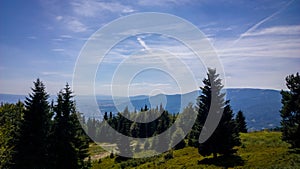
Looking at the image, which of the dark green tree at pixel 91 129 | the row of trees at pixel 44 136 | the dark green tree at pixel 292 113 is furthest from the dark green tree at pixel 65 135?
the dark green tree at pixel 91 129

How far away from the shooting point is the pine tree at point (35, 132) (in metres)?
31.1

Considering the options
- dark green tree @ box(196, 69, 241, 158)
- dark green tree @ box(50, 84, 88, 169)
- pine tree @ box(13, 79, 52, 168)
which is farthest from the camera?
dark green tree @ box(196, 69, 241, 158)

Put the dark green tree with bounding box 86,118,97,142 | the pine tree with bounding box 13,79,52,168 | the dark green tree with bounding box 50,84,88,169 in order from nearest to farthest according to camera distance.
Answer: the pine tree with bounding box 13,79,52,168, the dark green tree with bounding box 50,84,88,169, the dark green tree with bounding box 86,118,97,142

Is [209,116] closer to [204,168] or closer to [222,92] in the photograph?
[222,92]

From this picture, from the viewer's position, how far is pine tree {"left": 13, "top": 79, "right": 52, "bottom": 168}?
31.1 m

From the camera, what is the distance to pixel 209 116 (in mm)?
38594

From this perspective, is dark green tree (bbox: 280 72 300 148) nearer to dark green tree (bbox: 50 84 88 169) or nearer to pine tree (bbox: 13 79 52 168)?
dark green tree (bbox: 50 84 88 169)

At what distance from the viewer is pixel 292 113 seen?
34438mm

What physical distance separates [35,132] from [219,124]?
23982mm

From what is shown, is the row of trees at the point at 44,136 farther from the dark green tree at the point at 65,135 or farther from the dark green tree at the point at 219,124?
the dark green tree at the point at 219,124

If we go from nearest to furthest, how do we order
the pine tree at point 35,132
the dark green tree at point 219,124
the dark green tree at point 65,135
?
the pine tree at point 35,132, the dark green tree at point 65,135, the dark green tree at point 219,124

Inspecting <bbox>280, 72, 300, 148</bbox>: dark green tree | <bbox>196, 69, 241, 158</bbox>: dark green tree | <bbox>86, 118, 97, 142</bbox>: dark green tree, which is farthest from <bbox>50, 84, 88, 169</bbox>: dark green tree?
<bbox>86, 118, 97, 142</bbox>: dark green tree

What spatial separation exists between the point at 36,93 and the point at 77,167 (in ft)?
34.1

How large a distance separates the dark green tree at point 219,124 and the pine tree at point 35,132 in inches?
827
